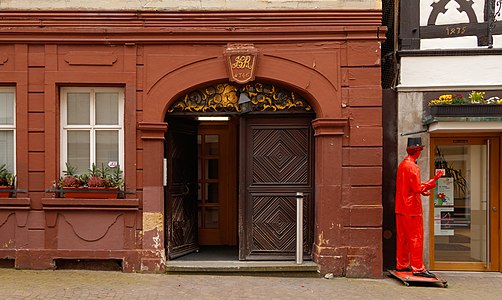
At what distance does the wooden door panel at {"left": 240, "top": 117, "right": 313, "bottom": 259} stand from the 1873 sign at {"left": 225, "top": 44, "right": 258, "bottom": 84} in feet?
2.45

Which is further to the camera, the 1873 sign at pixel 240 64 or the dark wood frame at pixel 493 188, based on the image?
the dark wood frame at pixel 493 188

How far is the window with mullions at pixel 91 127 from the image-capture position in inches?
330

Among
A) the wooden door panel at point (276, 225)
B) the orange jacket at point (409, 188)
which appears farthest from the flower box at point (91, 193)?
the orange jacket at point (409, 188)

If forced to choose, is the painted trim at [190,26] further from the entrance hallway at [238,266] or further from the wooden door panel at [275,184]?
the entrance hallway at [238,266]

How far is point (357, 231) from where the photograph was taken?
26.7ft

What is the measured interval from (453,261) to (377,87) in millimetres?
3375

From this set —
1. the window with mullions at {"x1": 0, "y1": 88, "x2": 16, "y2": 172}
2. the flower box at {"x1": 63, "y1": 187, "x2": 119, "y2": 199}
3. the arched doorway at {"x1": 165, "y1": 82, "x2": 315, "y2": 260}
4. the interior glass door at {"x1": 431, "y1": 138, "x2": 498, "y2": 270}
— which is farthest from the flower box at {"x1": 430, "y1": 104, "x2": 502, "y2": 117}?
the window with mullions at {"x1": 0, "y1": 88, "x2": 16, "y2": 172}

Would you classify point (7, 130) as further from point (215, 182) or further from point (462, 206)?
point (462, 206)

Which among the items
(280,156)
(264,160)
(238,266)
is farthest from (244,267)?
(280,156)

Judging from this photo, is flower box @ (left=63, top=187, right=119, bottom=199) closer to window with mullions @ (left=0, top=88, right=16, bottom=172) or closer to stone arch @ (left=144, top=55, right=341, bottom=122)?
window with mullions @ (left=0, top=88, right=16, bottom=172)

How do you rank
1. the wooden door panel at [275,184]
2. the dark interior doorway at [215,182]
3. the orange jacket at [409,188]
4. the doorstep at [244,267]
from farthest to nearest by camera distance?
the dark interior doorway at [215,182], the wooden door panel at [275,184], the doorstep at [244,267], the orange jacket at [409,188]

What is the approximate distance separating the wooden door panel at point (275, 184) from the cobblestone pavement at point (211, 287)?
67cm

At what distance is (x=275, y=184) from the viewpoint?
8.49 meters

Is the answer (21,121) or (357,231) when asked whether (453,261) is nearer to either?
(357,231)
